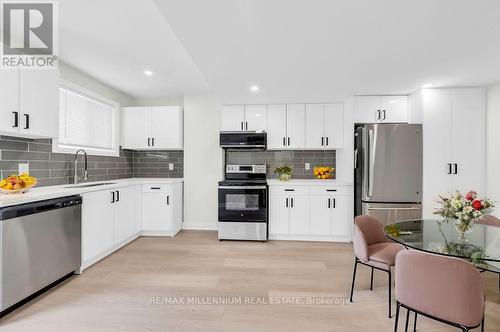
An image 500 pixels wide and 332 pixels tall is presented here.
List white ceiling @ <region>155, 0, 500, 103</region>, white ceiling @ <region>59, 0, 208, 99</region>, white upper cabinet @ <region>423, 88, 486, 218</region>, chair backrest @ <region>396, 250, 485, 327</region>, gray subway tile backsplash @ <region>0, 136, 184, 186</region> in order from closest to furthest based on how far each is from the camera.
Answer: chair backrest @ <region>396, 250, 485, 327</region>
white ceiling @ <region>155, 0, 500, 103</region>
white ceiling @ <region>59, 0, 208, 99</region>
gray subway tile backsplash @ <region>0, 136, 184, 186</region>
white upper cabinet @ <region>423, 88, 486, 218</region>

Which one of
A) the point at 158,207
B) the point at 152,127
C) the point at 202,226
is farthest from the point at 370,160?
the point at 152,127

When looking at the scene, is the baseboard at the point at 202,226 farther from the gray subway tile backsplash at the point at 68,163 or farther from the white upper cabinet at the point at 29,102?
the white upper cabinet at the point at 29,102

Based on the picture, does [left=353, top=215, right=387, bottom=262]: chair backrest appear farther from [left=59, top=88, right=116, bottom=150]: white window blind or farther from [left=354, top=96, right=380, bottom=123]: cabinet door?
[left=59, top=88, right=116, bottom=150]: white window blind

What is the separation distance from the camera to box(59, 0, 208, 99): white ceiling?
208cm

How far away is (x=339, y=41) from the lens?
7.25 feet

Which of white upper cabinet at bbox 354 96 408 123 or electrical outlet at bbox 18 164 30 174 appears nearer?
electrical outlet at bbox 18 164 30 174

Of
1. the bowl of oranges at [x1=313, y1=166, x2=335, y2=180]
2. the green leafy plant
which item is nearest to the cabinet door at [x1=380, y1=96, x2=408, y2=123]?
the bowl of oranges at [x1=313, y1=166, x2=335, y2=180]

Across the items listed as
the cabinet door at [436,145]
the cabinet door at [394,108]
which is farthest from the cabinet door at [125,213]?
the cabinet door at [436,145]

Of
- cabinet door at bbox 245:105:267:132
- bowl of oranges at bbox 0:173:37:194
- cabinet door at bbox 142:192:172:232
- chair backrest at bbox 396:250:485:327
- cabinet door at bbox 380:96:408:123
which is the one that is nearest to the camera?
chair backrest at bbox 396:250:485:327

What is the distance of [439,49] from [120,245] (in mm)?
4372

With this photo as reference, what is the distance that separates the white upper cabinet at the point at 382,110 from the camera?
151 inches

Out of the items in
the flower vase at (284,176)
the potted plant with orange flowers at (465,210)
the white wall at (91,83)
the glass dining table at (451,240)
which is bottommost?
the glass dining table at (451,240)

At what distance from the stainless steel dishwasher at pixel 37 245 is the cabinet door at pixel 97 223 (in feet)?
0.36

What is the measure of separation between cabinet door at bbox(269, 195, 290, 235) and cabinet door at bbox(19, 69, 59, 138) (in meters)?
2.94
